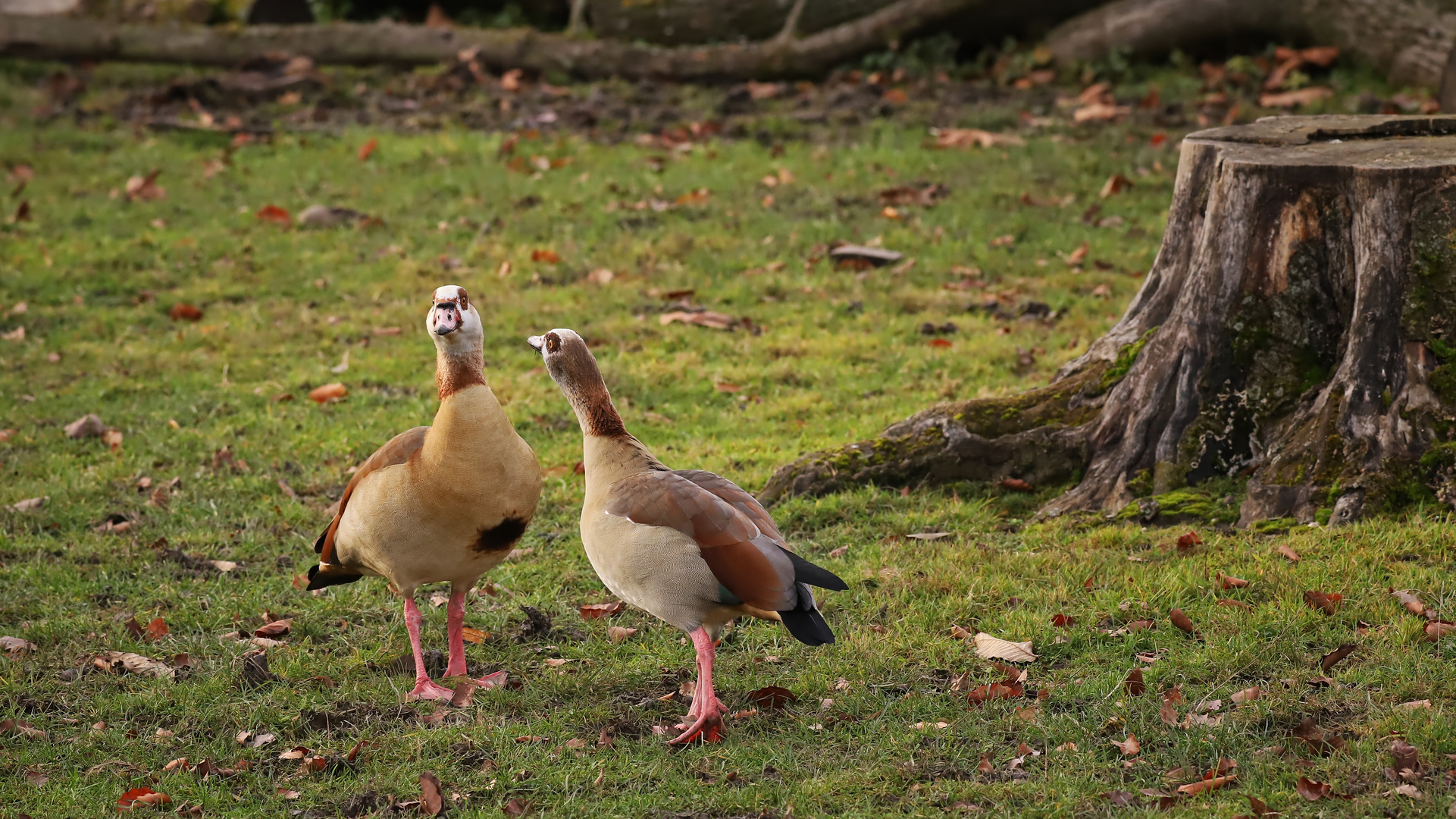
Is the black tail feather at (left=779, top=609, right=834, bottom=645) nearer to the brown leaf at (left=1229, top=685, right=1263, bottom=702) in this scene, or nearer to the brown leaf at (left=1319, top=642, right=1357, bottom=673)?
the brown leaf at (left=1229, top=685, right=1263, bottom=702)

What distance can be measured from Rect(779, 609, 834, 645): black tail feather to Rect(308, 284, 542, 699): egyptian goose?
3.78 feet

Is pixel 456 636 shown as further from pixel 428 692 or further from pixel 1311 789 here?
pixel 1311 789

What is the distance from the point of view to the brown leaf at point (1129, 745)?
4.17 m

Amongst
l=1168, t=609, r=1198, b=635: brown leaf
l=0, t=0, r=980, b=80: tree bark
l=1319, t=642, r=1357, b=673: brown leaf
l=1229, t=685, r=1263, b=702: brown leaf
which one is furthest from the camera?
l=0, t=0, r=980, b=80: tree bark

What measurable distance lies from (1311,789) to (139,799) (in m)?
3.63

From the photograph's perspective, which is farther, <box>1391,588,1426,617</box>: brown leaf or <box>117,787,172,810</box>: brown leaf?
<box>1391,588,1426,617</box>: brown leaf

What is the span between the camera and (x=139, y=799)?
419 centimetres

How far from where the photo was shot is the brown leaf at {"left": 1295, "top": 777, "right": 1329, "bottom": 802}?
3814 mm

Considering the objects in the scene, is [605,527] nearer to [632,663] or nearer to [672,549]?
[672,549]

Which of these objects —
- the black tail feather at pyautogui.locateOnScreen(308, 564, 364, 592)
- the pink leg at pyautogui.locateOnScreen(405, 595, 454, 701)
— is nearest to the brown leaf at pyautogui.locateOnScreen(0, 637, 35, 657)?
the black tail feather at pyautogui.locateOnScreen(308, 564, 364, 592)

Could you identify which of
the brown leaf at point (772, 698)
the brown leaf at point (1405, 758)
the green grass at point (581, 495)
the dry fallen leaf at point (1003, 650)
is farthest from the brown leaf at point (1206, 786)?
the brown leaf at point (772, 698)

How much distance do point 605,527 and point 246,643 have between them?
191cm

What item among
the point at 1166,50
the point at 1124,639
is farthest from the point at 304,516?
the point at 1166,50

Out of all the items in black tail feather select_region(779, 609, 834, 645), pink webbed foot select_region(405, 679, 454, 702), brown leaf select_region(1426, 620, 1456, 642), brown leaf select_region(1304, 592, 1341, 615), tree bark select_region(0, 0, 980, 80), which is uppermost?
tree bark select_region(0, 0, 980, 80)
